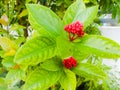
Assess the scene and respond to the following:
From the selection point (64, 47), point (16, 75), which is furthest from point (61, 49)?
point (16, 75)

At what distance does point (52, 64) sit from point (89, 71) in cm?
7

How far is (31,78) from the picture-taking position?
0.47 metres

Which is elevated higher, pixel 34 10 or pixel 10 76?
pixel 34 10

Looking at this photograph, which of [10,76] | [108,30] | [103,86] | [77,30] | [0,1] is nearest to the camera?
[77,30]

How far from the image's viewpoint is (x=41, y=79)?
465 mm

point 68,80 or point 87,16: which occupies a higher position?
point 87,16

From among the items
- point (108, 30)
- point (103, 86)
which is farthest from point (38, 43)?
point (108, 30)

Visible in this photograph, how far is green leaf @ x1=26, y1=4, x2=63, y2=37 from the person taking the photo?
474 millimetres

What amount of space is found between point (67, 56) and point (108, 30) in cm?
149

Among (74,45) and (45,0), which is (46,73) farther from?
(45,0)

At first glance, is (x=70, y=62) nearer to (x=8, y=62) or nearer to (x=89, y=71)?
(x=89, y=71)

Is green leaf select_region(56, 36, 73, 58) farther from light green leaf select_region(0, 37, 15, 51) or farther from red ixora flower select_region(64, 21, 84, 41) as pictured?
light green leaf select_region(0, 37, 15, 51)

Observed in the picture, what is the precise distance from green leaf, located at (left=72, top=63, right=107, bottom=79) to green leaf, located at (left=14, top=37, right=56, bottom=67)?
0.06 m

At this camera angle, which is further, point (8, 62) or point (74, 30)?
point (8, 62)
